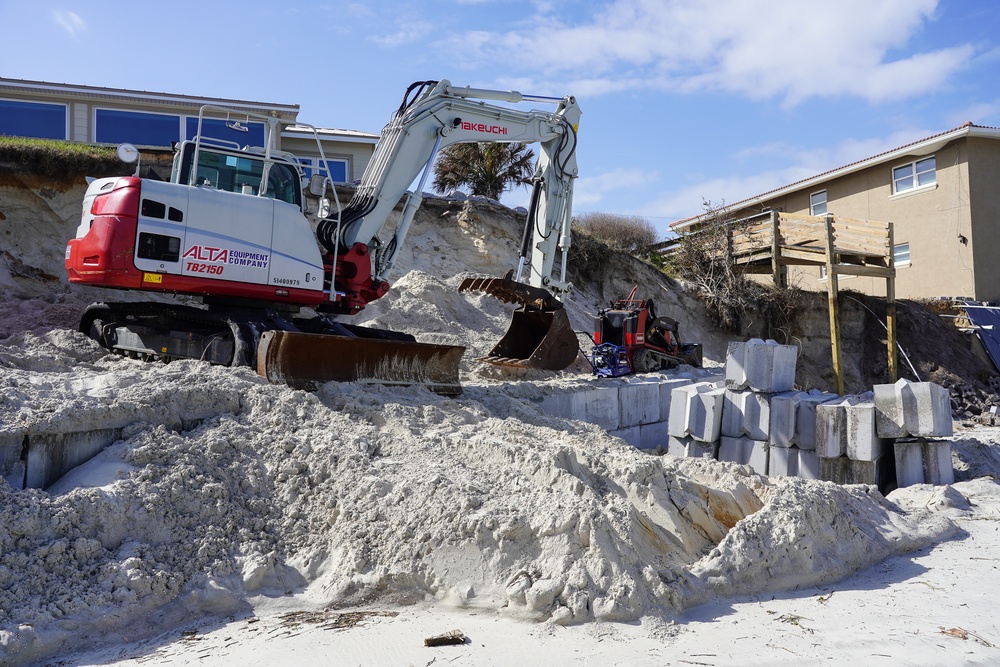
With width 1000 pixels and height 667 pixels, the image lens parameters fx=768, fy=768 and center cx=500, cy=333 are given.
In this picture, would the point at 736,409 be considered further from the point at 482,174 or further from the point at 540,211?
the point at 482,174

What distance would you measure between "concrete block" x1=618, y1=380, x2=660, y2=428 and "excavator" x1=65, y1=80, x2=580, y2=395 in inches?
33.3

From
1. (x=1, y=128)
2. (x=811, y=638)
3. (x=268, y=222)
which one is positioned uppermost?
(x=1, y=128)

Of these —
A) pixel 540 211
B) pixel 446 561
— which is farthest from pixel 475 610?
pixel 540 211

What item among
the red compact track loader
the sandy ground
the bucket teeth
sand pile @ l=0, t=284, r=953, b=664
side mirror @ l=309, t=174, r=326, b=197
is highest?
side mirror @ l=309, t=174, r=326, b=197

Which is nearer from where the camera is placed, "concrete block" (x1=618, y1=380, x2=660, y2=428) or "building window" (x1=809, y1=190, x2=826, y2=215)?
"concrete block" (x1=618, y1=380, x2=660, y2=428)

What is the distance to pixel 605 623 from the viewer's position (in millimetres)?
4078

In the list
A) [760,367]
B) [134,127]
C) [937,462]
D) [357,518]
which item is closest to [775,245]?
[760,367]

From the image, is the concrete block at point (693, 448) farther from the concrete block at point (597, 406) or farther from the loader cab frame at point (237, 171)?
the loader cab frame at point (237, 171)

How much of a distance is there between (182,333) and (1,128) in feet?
47.5

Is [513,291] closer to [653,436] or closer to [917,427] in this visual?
[653,436]

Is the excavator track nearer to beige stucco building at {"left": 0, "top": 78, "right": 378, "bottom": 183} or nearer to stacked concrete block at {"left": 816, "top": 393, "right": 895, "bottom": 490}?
stacked concrete block at {"left": 816, "top": 393, "right": 895, "bottom": 490}

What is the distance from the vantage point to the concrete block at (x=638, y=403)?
9.77 m

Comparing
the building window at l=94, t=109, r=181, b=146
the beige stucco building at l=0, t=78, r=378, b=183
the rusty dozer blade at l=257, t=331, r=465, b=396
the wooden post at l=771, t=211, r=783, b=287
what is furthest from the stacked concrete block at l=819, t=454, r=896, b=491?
the building window at l=94, t=109, r=181, b=146

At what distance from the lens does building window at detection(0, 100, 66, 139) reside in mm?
18391
